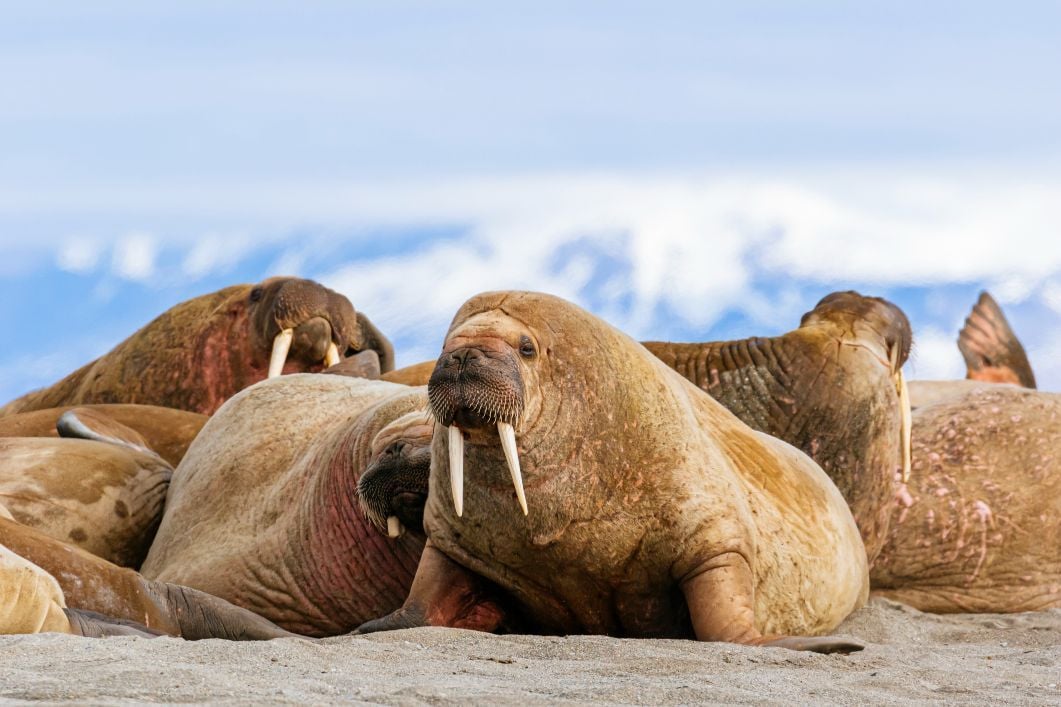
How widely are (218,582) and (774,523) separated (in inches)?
91.8

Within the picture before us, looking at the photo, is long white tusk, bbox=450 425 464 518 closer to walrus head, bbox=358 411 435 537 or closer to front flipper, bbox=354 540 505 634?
front flipper, bbox=354 540 505 634

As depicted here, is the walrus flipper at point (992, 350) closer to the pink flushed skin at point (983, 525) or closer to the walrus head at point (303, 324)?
the pink flushed skin at point (983, 525)

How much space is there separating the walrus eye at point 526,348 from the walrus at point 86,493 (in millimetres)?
3070

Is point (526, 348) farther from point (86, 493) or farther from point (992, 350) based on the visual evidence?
point (992, 350)

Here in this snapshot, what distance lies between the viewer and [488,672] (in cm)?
Answer: 442

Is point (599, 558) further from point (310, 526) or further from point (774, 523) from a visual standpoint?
point (310, 526)

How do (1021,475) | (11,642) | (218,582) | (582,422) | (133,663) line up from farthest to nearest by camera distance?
1. (1021,475)
2. (218,582)
3. (582,422)
4. (11,642)
5. (133,663)

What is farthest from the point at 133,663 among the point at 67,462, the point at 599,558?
the point at 67,462

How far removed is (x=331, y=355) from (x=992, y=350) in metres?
5.61

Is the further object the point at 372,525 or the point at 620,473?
the point at 372,525

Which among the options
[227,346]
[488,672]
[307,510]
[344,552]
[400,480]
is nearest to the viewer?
[488,672]

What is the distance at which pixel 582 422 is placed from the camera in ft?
17.9

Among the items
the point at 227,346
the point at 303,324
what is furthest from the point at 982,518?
the point at 227,346

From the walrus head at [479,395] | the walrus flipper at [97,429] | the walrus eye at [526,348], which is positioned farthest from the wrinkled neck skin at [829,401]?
the walrus head at [479,395]
